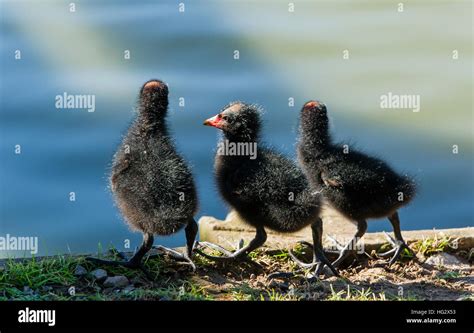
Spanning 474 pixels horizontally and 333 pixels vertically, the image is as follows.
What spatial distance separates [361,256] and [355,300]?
2.93ft

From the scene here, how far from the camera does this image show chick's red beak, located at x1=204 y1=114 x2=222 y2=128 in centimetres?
566

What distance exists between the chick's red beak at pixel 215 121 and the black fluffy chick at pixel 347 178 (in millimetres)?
556

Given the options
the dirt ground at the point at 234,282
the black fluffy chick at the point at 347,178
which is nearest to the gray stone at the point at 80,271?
the dirt ground at the point at 234,282

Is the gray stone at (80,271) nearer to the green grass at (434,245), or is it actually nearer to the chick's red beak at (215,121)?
the chick's red beak at (215,121)

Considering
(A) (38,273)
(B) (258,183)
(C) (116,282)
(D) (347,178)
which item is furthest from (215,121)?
(A) (38,273)

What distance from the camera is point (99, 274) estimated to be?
18.4 feet

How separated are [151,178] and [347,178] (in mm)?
1140

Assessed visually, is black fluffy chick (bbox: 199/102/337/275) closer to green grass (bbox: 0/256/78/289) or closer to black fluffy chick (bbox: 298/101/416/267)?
black fluffy chick (bbox: 298/101/416/267)

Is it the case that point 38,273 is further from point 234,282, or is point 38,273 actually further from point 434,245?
point 434,245

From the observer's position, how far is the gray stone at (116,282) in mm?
5531

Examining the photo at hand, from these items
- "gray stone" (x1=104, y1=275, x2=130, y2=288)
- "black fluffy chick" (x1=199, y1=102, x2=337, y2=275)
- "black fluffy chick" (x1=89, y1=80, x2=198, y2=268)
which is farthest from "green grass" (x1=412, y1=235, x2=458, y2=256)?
"gray stone" (x1=104, y1=275, x2=130, y2=288)

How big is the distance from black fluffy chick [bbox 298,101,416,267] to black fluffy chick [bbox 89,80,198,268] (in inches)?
31.2
